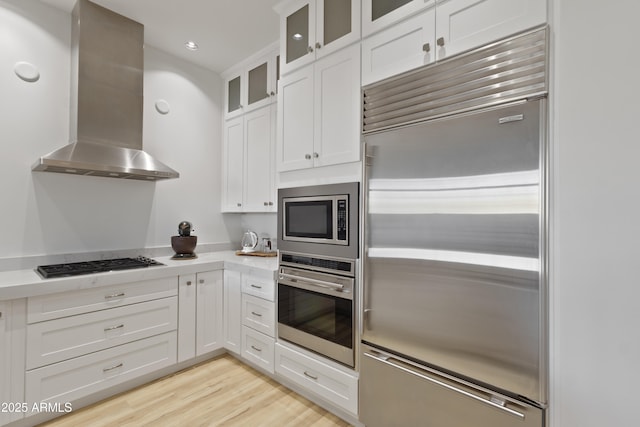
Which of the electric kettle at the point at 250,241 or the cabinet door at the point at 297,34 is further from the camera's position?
the electric kettle at the point at 250,241

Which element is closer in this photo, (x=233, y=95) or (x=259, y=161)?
(x=259, y=161)

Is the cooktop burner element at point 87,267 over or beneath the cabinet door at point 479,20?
beneath

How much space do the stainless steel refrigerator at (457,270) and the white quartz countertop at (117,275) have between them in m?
1.02

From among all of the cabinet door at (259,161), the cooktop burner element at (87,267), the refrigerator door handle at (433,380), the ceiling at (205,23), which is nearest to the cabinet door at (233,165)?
the cabinet door at (259,161)

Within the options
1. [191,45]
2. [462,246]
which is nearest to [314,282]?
[462,246]

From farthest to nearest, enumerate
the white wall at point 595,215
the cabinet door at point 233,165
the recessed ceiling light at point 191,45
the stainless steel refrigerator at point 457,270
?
the cabinet door at point 233,165, the recessed ceiling light at point 191,45, the stainless steel refrigerator at point 457,270, the white wall at point 595,215

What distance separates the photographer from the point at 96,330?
1.99 m

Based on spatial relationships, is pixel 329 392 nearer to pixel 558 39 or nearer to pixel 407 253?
pixel 407 253

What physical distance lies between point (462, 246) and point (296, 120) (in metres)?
1.39

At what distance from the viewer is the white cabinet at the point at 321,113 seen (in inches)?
69.9

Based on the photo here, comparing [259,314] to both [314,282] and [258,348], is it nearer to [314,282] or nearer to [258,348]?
[258,348]

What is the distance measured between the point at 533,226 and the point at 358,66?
49.5 inches

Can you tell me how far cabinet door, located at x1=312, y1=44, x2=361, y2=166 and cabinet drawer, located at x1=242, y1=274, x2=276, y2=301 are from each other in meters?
1.00

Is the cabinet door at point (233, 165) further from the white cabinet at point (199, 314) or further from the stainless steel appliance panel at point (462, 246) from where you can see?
the stainless steel appliance panel at point (462, 246)
